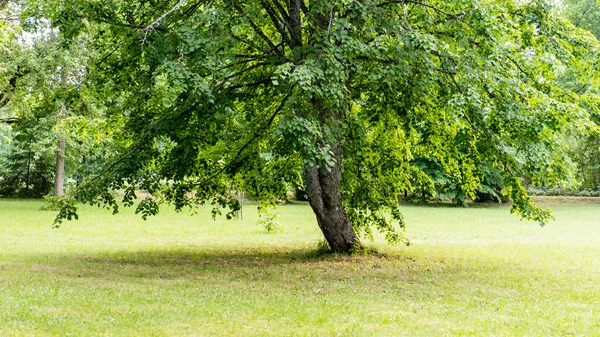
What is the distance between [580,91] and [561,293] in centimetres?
3324

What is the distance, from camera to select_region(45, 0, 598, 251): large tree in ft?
32.0

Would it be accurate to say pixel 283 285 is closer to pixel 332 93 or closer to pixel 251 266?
pixel 251 266

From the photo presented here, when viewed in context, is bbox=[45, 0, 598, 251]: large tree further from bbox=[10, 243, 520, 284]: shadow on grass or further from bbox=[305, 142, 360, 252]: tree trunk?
bbox=[10, 243, 520, 284]: shadow on grass

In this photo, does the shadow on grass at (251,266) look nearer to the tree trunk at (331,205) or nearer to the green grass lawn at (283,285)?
the green grass lawn at (283,285)

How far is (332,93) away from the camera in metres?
9.30

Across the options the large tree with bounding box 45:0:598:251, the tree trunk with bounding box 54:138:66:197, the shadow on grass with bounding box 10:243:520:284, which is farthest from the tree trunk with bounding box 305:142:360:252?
the tree trunk with bounding box 54:138:66:197

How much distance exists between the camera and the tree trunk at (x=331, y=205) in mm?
12750

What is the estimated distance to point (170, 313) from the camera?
25.5 feet

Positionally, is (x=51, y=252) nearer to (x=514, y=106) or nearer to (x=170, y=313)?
(x=170, y=313)

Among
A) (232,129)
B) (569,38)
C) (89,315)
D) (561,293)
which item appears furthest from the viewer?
(232,129)

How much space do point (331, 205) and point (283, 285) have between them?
304 centimetres

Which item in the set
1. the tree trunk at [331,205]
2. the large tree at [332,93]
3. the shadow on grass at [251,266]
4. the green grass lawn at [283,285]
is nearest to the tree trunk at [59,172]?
the green grass lawn at [283,285]

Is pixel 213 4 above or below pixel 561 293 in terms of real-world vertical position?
above

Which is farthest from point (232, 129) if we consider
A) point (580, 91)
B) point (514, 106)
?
point (580, 91)
